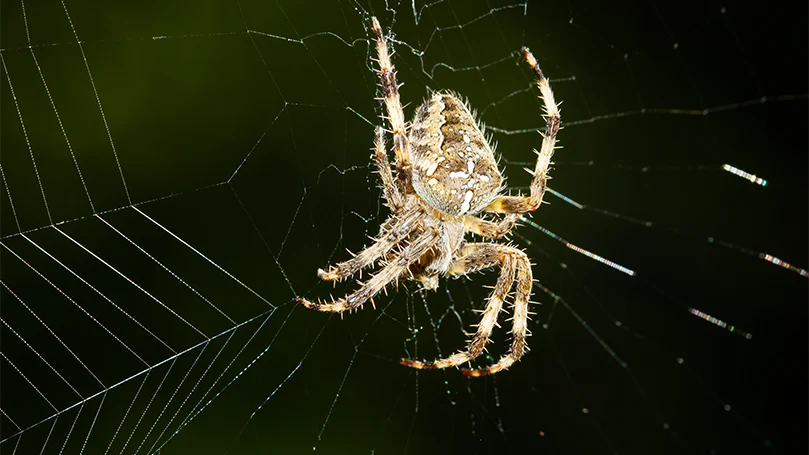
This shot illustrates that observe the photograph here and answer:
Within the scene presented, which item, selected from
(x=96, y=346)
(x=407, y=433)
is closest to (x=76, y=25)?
(x=96, y=346)

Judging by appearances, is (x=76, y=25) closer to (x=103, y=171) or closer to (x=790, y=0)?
(x=103, y=171)

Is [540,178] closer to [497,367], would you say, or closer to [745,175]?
[497,367]

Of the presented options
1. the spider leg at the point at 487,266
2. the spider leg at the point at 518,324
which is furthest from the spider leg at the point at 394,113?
the spider leg at the point at 518,324

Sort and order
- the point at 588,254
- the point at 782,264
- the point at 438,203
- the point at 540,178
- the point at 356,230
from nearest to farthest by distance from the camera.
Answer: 1. the point at 438,203
2. the point at 540,178
3. the point at 356,230
4. the point at 588,254
5. the point at 782,264

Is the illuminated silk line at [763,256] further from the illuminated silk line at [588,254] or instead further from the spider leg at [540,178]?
the spider leg at [540,178]

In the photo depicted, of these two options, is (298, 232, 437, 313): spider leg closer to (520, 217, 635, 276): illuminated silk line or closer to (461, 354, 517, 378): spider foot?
(461, 354, 517, 378): spider foot

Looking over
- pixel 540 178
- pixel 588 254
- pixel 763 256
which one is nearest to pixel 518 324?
pixel 540 178
